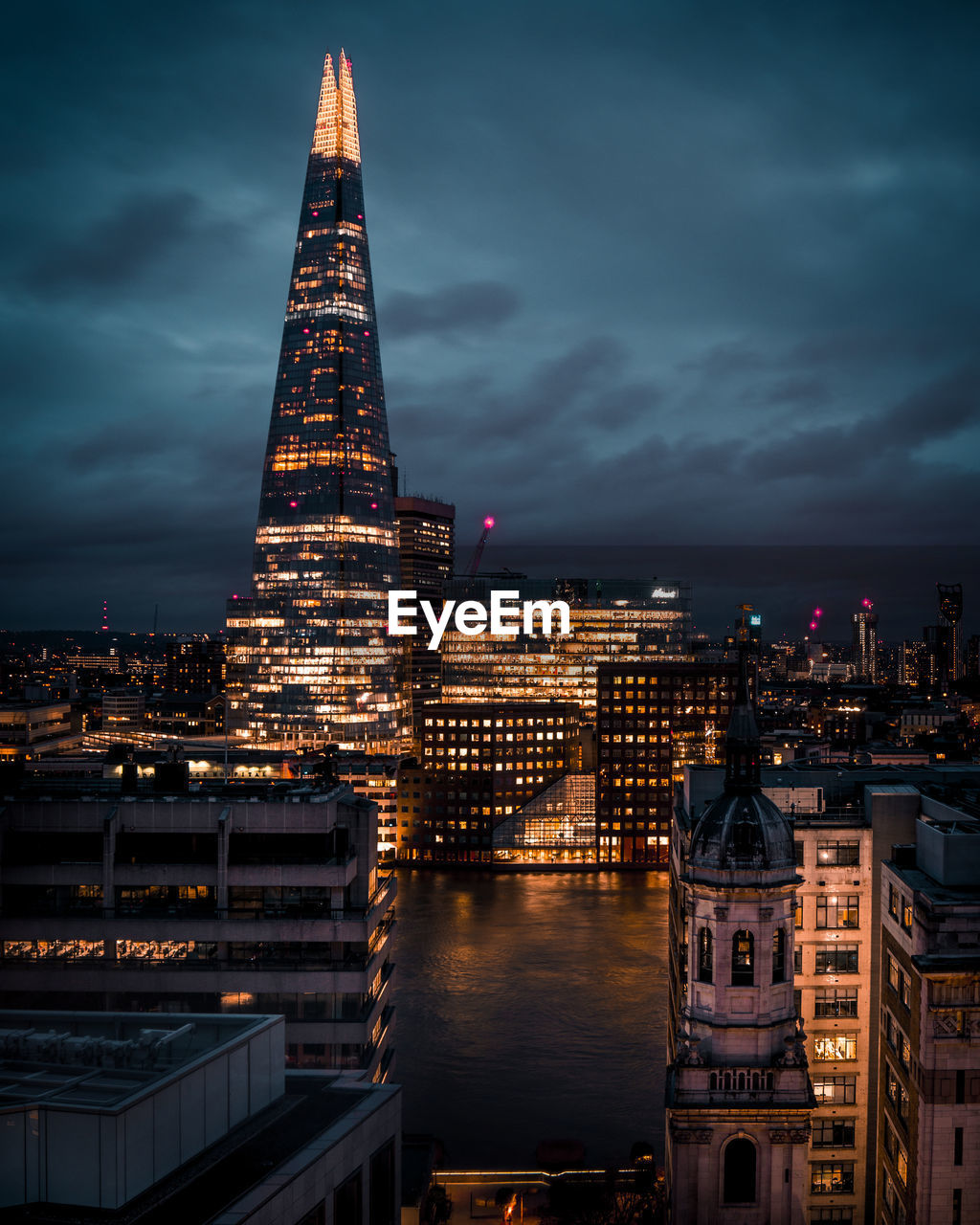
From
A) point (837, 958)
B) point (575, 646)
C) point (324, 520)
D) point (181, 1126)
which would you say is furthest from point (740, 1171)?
point (575, 646)

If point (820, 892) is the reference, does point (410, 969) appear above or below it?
below

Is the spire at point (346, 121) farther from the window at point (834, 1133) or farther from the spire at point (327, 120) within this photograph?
the window at point (834, 1133)

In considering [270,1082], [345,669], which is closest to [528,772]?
→ [345,669]

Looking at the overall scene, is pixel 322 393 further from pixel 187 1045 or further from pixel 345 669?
pixel 187 1045

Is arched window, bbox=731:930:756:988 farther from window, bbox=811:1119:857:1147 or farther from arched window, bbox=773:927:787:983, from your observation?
window, bbox=811:1119:857:1147

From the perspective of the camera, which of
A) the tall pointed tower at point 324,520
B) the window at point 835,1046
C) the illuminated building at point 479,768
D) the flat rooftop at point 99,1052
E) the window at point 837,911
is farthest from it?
the tall pointed tower at point 324,520

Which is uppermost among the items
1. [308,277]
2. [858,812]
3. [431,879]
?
[308,277]

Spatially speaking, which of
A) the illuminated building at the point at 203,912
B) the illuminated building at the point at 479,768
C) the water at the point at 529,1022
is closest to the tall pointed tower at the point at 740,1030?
the illuminated building at the point at 203,912

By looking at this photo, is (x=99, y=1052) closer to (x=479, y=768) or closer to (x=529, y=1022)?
(x=529, y=1022)
